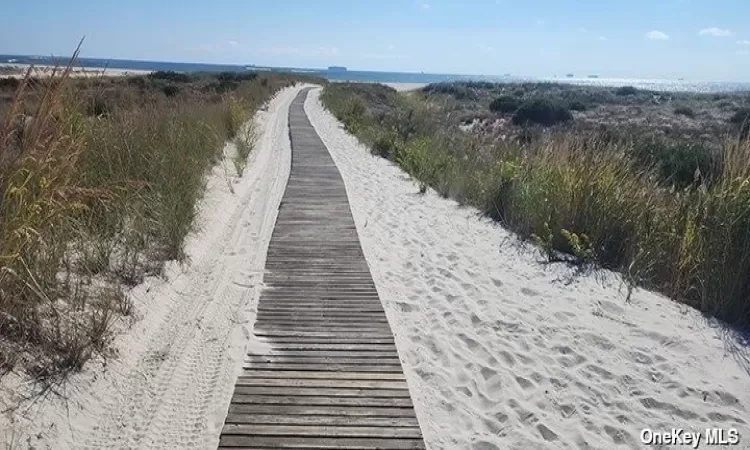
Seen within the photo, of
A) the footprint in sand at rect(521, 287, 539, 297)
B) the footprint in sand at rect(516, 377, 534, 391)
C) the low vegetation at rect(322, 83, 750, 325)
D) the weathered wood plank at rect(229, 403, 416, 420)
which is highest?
the low vegetation at rect(322, 83, 750, 325)

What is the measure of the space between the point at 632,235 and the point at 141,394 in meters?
5.19

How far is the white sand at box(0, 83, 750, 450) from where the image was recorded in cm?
329

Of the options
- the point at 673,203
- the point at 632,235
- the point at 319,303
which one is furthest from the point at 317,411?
the point at 673,203

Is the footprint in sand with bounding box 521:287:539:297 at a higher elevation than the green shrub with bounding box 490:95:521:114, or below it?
below

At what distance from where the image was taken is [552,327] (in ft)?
15.4

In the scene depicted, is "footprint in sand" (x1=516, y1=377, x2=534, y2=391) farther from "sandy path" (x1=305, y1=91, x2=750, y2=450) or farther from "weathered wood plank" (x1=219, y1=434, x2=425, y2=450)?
"weathered wood plank" (x1=219, y1=434, x2=425, y2=450)

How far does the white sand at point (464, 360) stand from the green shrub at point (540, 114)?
25.8 meters

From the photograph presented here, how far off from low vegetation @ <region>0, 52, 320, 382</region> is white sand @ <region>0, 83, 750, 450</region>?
0.23 metres

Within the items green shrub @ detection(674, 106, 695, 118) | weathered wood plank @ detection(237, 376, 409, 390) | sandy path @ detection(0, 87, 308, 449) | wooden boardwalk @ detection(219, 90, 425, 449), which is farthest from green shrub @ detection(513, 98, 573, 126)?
weathered wood plank @ detection(237, 376, 409, 390)

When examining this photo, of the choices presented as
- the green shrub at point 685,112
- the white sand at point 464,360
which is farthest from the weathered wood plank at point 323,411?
the green shrub at point 685,112

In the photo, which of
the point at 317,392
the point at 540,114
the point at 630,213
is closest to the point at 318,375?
the point at 317,392

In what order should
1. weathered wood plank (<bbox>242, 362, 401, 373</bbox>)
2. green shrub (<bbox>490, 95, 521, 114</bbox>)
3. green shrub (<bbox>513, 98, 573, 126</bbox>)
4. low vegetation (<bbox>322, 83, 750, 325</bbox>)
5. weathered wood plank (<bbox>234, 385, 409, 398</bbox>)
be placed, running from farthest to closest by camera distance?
1. green shrub (<bbox>490, 95, 521, 114</bbox>)
2. green shrub (<bbox>513, 98, 573, 126</bbox>)
3. low vegetation (<bbox>322, 83, 750, 325</bbox>)
4. weathered wood plank (<bbox>242, 362, 401, 373</bbox>)
5. weathered wood plank (<bbox>234, 385, 409, 398</bbox>)

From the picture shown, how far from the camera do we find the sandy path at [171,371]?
3.08 metres

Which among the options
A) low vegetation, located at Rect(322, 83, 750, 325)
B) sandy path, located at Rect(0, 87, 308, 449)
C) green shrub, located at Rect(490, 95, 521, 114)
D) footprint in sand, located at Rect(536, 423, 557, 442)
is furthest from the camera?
green shrub, located at Rect(490, 95, 521, 114)
